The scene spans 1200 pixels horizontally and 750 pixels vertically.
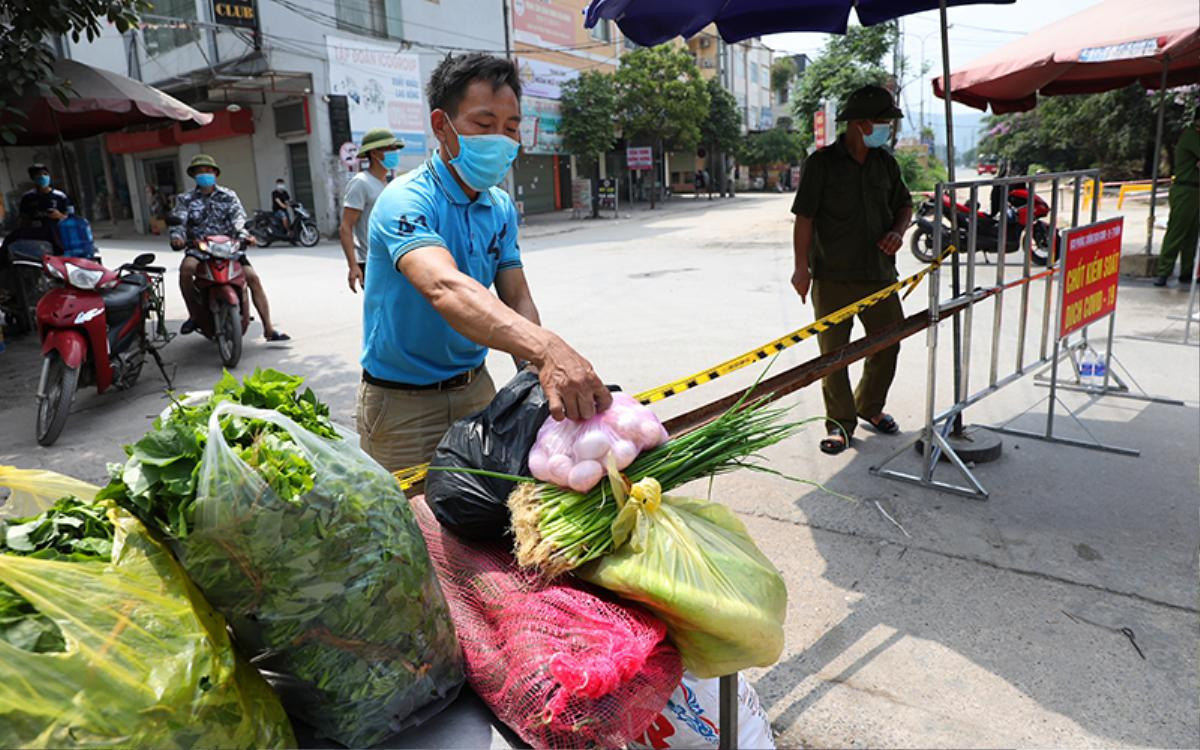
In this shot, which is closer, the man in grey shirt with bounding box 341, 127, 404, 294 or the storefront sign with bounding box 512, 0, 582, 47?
the man in grey shirt with bounding box 341, 127, 404, 294

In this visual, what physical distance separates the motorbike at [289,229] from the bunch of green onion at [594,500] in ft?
61.2

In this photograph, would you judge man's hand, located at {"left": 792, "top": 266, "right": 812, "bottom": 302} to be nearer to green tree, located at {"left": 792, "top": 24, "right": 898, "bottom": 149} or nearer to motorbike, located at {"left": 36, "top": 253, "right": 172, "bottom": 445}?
motorbike, located at {"left": 36, "top": 253, "right": 172, "bottom": 445}

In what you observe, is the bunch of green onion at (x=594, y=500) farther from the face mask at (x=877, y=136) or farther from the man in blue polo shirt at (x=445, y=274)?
the face mask at (x=877, y=136)

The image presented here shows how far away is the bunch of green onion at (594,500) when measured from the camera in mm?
1273

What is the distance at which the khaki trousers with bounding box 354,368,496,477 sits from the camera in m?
2.24

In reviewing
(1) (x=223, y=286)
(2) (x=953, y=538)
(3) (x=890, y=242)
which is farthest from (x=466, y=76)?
(1) (x=223, y=286)

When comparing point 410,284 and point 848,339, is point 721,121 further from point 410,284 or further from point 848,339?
point 410,284

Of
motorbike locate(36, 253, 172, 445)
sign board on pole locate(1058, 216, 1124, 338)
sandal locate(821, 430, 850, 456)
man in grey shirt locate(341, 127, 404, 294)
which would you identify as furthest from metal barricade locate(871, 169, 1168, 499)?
motorbike locate(36, 253, 172, 445)

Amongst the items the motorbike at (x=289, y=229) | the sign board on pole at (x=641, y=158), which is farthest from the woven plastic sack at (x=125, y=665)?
the sign board on pole at (x=641, y=158)

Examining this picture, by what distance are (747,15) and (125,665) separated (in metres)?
4.53

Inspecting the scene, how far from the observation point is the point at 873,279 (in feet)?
13.8

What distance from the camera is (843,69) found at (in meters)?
29.8

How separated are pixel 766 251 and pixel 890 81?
55.7 feet

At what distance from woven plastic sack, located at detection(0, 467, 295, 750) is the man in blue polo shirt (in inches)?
26.9
